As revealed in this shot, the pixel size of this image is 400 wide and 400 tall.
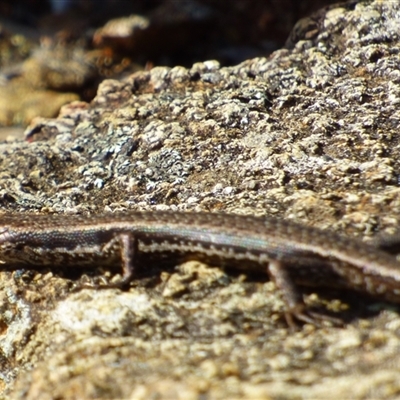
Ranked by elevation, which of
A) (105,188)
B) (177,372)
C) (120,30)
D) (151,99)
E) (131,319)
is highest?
→ (120,30)

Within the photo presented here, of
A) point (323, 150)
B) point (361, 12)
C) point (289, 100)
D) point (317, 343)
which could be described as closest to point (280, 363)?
point (317, 343)

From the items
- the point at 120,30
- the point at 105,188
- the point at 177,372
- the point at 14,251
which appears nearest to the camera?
the point at 177,372

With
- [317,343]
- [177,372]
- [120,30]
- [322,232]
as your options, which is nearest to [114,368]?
[177,372]

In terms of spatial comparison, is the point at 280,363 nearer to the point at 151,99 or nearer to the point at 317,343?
the point at 317,343

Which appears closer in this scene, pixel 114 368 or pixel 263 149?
pixel 114 368

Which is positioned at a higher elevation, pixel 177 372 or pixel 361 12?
pixel 361 12

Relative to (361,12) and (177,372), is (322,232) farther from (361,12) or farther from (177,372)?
(361,12)

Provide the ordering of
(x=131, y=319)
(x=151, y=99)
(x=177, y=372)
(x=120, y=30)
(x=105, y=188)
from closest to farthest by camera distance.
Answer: (x=177, y=372) → (x=131, y=319) → (x=105, y=188) → (x=151, y=99) → (x=120, y=30)
